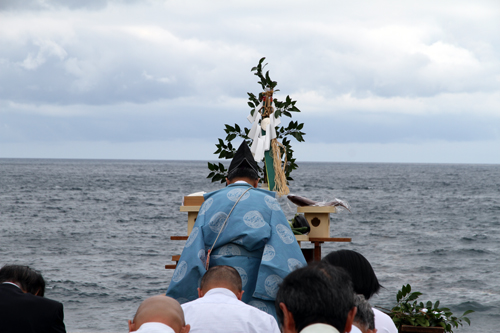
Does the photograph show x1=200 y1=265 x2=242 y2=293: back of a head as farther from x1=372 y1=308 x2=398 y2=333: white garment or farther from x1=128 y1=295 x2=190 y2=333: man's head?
x1=372 y1=308 x2=398 y2=333: white garment

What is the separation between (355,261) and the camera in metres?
2.81

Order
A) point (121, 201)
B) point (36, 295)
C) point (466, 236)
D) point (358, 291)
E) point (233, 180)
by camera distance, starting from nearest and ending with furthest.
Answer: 1. point (358, 291)
2. point (36, 295)
3. point (233, 180)
4. point (466, 236)
5. point (121, 201)

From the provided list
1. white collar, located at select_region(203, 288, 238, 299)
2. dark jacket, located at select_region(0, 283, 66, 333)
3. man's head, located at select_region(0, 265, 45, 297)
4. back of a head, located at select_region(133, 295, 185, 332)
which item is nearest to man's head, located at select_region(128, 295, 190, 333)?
back of a head, located at select_region(133, 295, 185, 332)

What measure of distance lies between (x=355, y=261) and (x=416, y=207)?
41.1 meters

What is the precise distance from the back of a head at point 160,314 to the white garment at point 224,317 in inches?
11.3

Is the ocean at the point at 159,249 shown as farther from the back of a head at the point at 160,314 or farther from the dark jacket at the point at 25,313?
the back of a head at the point at 160,314

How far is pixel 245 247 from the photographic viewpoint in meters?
3.80

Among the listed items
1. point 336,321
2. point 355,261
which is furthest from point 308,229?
point 336,321

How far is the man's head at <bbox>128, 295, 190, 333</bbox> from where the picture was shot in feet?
7.69

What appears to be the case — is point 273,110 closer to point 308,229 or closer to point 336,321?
point 308,229

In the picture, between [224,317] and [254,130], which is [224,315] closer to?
[224,317]

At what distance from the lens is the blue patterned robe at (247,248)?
363 centimetres

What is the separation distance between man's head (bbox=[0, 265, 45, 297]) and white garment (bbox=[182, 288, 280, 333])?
3.61ft

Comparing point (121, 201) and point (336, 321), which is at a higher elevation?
point (336, 321)
